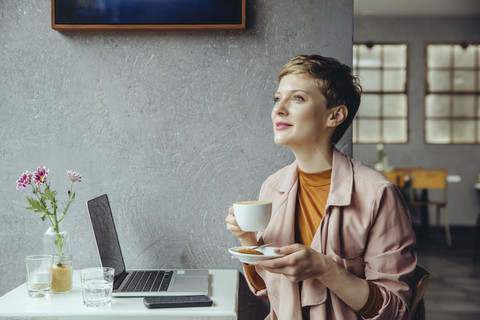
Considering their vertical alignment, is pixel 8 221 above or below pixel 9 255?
above

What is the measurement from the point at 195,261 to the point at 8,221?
0.75 meters

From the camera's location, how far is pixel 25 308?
1.34m

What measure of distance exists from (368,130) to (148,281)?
22.7 ft

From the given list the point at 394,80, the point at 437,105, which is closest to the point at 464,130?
the point at 437,105

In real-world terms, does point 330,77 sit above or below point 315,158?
above

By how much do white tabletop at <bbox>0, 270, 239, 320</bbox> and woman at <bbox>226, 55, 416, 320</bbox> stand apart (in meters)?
0.19

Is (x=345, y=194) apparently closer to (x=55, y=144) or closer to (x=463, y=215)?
(x=55, y=144)

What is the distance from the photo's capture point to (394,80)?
7.93 metres

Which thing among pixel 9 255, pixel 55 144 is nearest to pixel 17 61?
pixel 55 144

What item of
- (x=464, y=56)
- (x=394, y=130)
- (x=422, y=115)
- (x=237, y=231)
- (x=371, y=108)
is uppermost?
(x=464, y=56)

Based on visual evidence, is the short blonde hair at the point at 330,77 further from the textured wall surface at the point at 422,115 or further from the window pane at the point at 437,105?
the window pane at the point at 437,105

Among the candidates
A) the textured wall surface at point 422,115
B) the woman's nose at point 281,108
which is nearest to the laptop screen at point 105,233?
the woman's nose at point 281,108

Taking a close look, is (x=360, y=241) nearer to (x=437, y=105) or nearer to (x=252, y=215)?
(x=252, y=215)

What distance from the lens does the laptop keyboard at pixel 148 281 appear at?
1.50m
